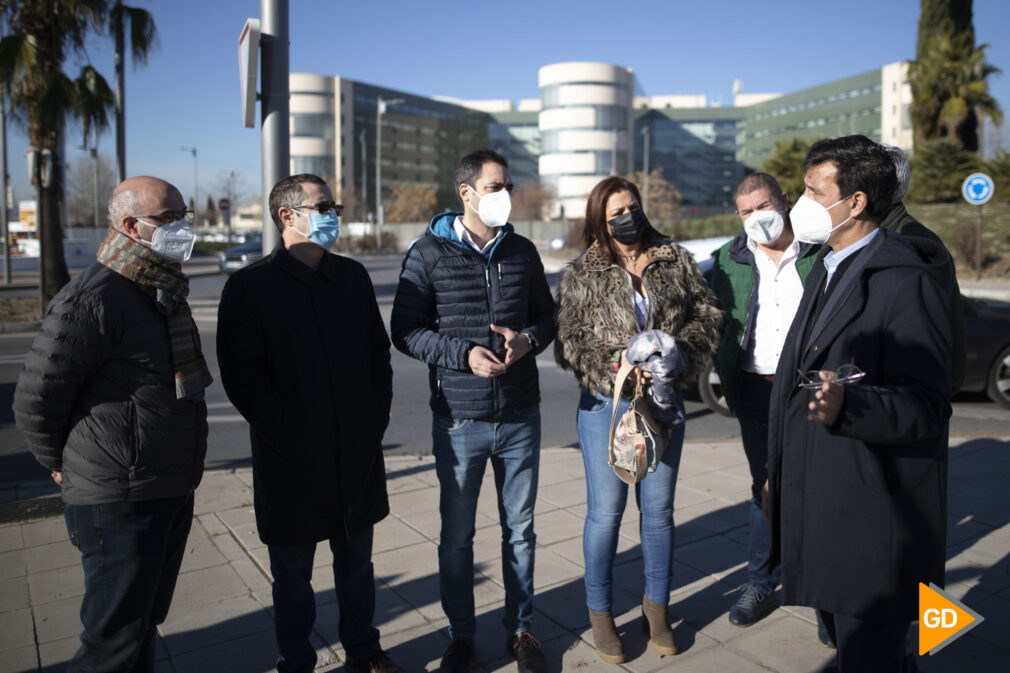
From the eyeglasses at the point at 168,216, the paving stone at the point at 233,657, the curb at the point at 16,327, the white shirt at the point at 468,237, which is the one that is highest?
the eyeglasses at the point at 168,216

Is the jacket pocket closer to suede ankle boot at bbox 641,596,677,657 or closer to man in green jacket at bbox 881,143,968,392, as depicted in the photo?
suede ankle boot at bbox 641,596,677,657

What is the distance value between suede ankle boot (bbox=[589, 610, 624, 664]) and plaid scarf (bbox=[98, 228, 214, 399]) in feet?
6.40

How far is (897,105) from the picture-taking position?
8838 cm

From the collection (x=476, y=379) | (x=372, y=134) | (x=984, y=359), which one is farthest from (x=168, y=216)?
(x=372, y=134)

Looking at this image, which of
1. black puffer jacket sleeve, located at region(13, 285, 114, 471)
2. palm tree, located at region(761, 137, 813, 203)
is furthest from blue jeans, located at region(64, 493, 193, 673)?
palm tree, located at region(761, 137, 813, 203)

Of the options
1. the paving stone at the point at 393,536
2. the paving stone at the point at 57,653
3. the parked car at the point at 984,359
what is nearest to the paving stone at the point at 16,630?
the paving stone at the point at 57,653

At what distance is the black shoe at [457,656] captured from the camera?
330 centimetres

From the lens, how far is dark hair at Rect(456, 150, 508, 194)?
11.1ft

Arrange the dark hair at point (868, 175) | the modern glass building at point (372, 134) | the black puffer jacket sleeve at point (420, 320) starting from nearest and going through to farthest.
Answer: the dark hair at point (868, 175) → the black puffer jacket sleeve at point (420, 320) → the modern glass building at point (372, 134)

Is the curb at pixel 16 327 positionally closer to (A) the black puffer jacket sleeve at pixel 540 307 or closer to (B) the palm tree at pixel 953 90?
(A) the black puffer jacket sleeve at pixel 540 307

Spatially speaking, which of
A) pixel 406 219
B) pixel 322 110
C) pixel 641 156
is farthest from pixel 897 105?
pixel 322 110

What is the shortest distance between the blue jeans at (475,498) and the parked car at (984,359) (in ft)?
17.5

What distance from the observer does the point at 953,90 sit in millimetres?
29625

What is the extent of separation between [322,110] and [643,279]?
101411 mm
